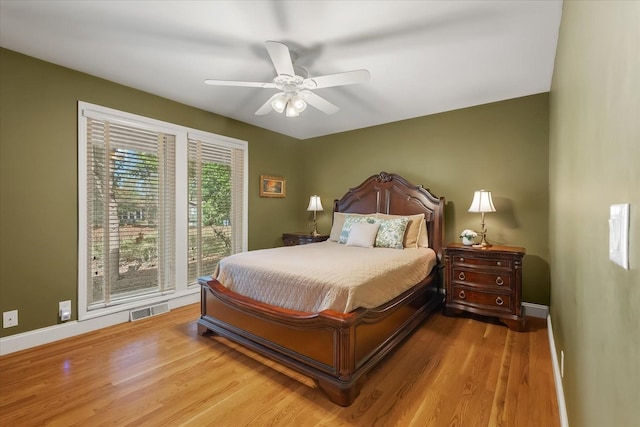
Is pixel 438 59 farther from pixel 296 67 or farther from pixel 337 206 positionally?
pixel 337 206

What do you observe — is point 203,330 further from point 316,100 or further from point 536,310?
point 536,310

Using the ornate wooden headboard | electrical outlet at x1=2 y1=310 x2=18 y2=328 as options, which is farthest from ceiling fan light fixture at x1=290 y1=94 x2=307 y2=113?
electrical outlet at x1=2 y1=310 x2=18 y2=328

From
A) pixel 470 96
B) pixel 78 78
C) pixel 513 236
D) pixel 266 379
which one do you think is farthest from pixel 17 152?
pixel 513 236

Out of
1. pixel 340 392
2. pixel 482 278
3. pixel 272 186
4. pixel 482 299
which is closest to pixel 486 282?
pixel 482 278

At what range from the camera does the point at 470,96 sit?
333 cm

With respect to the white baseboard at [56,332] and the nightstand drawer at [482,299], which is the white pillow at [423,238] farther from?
the white baseboard at [56,332]

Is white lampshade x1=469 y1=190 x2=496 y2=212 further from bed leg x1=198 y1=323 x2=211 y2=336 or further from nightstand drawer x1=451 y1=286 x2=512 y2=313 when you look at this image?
bed leg x1=198 y1=323 x2=211 y2=336

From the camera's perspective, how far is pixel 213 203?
159 inches

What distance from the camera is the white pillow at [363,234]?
138 inches

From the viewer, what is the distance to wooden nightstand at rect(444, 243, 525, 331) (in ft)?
9.36

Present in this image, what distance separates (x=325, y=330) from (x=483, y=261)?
2.02 m

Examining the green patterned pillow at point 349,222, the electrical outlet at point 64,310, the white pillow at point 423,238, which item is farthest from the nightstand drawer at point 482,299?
the electrical outlet at point 64,310

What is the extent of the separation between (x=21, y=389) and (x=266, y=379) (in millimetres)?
1627

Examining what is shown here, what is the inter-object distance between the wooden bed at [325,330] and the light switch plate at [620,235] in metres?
1.37
